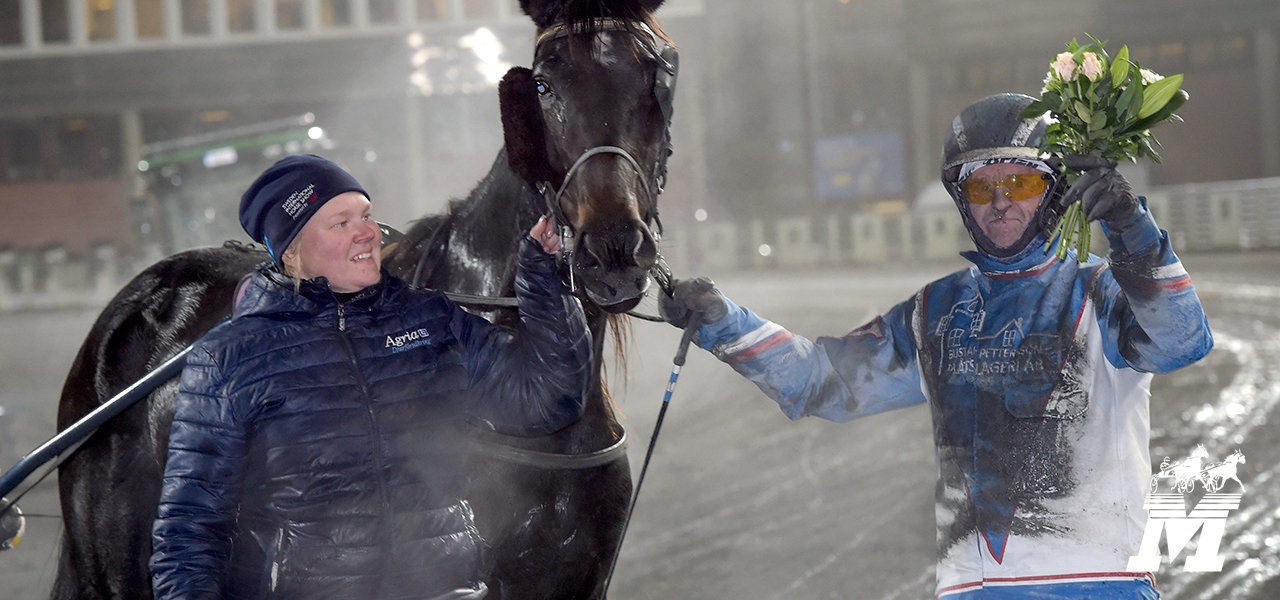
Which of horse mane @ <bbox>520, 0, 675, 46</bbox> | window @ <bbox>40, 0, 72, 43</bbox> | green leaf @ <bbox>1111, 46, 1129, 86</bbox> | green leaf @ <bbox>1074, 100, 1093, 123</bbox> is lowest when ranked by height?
green leaf @ <bbox>1074, 100, 1093, 123</bbox>

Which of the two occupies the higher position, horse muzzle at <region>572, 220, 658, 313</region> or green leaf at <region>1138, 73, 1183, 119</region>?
green leaf at <region>1138, 73, 1183, 119</region>

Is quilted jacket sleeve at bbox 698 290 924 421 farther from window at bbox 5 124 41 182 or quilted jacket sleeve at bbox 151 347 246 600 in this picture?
window at bbox 5 124 41 182

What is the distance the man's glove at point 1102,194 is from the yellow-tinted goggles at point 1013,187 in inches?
10.9

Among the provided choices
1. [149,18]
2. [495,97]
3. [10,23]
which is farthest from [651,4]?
[10,23]

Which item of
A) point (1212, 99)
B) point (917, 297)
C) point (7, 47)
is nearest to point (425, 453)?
point (917, 297)

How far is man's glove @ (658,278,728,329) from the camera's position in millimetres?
2031

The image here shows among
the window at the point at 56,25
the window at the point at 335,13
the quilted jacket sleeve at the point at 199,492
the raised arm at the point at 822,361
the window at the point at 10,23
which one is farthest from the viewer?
the window at the point at 335,13

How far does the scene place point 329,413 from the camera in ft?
5.41

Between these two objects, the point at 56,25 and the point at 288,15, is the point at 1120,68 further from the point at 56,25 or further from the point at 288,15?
the point at 56,25

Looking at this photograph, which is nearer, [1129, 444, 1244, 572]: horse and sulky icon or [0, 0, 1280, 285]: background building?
[1129, 444, 1244, 572]: horse and sulky icon

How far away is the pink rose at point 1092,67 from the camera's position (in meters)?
Result: 1.92

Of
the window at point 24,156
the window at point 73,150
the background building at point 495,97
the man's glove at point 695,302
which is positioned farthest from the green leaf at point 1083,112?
the window at point 24,156

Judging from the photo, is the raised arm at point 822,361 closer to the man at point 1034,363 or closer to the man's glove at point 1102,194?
the man at point 1034,363

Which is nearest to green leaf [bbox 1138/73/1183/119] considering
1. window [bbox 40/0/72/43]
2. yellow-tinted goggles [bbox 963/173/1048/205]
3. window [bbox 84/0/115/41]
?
yellow-tinted goggles [bbox 963/173/1048/205]
